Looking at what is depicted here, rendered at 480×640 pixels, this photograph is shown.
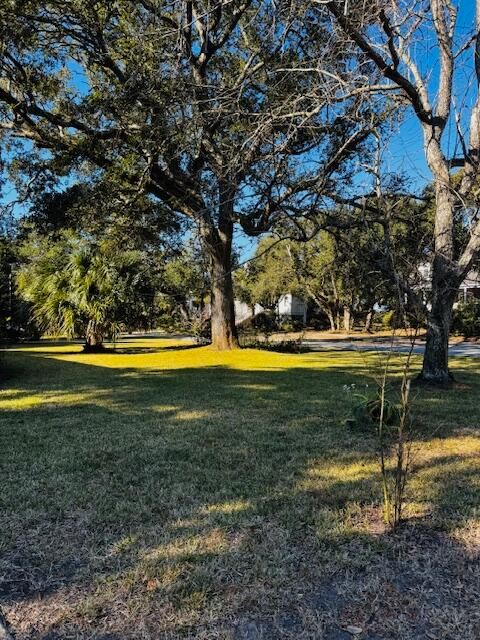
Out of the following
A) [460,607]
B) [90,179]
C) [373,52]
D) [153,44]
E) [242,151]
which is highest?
[153,44]

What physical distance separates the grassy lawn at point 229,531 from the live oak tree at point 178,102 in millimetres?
3548

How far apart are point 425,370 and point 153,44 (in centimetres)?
644

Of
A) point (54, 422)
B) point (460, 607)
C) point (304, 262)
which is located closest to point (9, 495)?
point (54, 422)

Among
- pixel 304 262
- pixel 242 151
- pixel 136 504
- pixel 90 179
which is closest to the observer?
pixel 136 504

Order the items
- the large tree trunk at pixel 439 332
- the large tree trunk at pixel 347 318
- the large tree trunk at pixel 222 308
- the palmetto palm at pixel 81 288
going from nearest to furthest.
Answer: the large tree trunk at pixel 439 332
the large tree trunk at pixel 222 308
the palmetto palm at pixel 81 288
the large tree trunk at pixel 347 318

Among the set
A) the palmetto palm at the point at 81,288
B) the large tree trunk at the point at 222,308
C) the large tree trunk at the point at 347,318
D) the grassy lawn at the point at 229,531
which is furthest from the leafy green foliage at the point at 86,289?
the large tree trunk at the point at 347,318

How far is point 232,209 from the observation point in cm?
1184

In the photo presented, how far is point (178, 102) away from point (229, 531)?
6782mm

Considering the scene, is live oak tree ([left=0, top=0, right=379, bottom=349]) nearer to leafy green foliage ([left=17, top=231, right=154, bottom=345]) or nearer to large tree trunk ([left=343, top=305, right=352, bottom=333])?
leafy green foliage ([left=17, top=231, right=154, bottom=345])

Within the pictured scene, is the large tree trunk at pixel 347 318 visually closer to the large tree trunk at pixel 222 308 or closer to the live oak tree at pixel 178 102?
the large tree trunk at pixel 222 308

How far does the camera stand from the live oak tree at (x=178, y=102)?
673cm

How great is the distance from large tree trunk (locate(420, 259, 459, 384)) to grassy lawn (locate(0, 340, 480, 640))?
1597 millimetres

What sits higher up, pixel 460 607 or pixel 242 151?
pixel 242 151

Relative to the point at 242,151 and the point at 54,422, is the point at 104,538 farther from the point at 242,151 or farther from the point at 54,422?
the point at 242,151
